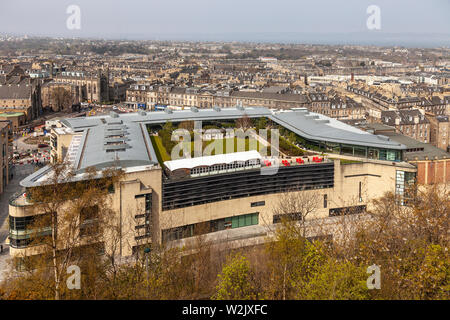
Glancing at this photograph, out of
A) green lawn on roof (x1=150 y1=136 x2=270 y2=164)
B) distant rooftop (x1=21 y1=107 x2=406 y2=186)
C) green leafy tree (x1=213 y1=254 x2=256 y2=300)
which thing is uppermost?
distant rooftop (x1=21 y1=107 x2=406 y2=186)

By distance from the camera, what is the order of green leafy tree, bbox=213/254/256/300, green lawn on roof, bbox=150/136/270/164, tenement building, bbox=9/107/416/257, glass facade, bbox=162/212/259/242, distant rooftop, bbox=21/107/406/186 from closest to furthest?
green leafy tree, bbox=213/254/256/300, tenement building, bbox=9/107/416/257, glass facade, bbox=162/212/259/242, distant rooftop, bbox=21/107/406/186, green lawn on roof, bbox=150/136/270/164

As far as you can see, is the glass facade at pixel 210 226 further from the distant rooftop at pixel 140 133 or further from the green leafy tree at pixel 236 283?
the green leafy tree at pixel 236 283

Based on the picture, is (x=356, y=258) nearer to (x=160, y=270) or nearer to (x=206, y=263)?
(x=206, y=263)

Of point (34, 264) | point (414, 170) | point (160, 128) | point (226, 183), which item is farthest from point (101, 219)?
point (160, 128)

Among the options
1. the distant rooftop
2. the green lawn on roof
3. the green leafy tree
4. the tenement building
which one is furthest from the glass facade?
the green leafy tree

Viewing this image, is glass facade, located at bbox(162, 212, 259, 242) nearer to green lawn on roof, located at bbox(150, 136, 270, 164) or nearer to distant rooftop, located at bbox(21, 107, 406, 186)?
distant rooftop, located at bbox(21, 107, 406, 186)

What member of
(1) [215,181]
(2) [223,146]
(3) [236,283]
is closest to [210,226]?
(1) [215,181]

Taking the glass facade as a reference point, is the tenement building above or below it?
above

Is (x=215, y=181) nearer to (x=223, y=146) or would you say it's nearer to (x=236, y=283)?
(x=223, y=146)


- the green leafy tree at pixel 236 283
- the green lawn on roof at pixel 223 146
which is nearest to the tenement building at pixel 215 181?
the green lawn on roof at pixel 223 146
